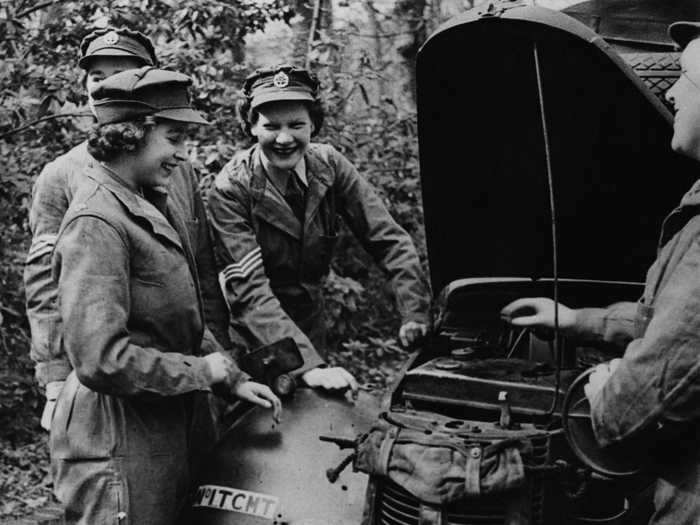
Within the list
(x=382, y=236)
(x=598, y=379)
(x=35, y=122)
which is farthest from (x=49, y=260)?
(x=598, y=379)

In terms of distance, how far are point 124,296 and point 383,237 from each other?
1782 mm

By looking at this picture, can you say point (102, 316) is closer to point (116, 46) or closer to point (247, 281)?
point (247, 281)

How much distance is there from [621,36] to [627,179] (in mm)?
1168

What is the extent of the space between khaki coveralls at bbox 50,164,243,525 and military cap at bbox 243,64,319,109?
1.17 metres

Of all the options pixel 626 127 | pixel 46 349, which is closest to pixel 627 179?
pixel 626 127

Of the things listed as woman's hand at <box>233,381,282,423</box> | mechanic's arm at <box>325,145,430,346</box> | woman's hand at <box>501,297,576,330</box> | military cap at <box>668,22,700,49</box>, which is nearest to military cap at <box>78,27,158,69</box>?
mechanic's arm at <box>325,145,430,346</box>

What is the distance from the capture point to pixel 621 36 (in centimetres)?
450

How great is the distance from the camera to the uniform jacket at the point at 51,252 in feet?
13.7

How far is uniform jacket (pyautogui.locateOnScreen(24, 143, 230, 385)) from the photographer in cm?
417

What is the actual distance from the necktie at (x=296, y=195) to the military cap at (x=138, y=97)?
1230 mm

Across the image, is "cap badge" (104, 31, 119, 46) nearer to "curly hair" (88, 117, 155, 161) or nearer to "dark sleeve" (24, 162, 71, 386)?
"dark sleeve" (24, 162, 71, 386)

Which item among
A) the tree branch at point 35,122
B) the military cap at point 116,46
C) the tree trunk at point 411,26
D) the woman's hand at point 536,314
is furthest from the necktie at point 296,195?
the tree trunk at point 411,26

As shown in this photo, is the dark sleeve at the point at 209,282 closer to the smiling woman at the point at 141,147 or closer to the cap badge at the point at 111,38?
the smiling woman at the point at 141,147

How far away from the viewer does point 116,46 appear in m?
4.70
